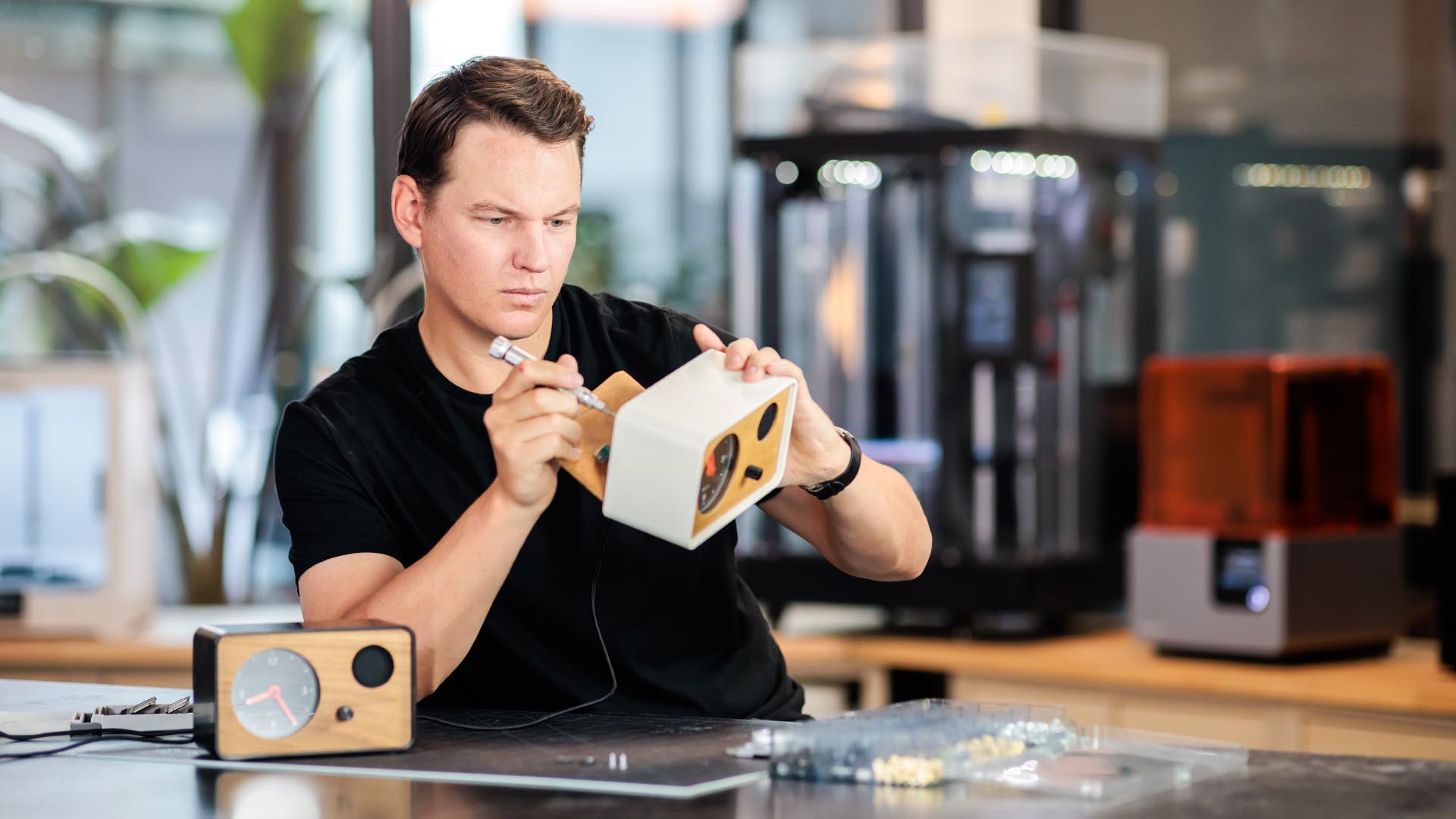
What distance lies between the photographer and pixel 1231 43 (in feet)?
11.6

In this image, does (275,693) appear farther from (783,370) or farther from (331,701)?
(783,370)

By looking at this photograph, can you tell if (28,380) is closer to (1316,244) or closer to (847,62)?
(847,62)

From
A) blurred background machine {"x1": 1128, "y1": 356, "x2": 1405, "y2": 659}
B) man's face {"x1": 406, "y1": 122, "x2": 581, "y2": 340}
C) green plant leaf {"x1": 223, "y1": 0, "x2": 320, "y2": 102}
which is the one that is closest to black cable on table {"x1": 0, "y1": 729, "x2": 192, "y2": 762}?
man's face {"x1": 406, "y1": 122, "x2": 581, "y2": 340}

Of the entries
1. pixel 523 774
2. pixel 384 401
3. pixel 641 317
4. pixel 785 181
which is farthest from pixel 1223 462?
pixel 523 774

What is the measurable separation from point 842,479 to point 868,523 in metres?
0.08

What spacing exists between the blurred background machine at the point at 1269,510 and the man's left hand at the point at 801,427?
57.0 inches

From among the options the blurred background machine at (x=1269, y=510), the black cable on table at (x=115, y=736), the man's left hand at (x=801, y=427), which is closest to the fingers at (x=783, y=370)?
the man's left hand at (x=801, y=427)

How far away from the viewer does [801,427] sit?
162 centimetres

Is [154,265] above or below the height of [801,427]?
above

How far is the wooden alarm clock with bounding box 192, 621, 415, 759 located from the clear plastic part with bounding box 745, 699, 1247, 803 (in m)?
0.33

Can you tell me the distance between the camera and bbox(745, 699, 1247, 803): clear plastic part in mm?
1228

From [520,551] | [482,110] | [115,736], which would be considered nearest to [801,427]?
[520,551]

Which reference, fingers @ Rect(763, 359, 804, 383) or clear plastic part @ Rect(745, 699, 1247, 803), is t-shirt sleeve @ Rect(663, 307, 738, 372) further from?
clear plastic part @ Rect(745, 699, 1247, 803)

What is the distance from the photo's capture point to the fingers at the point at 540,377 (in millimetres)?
1479
